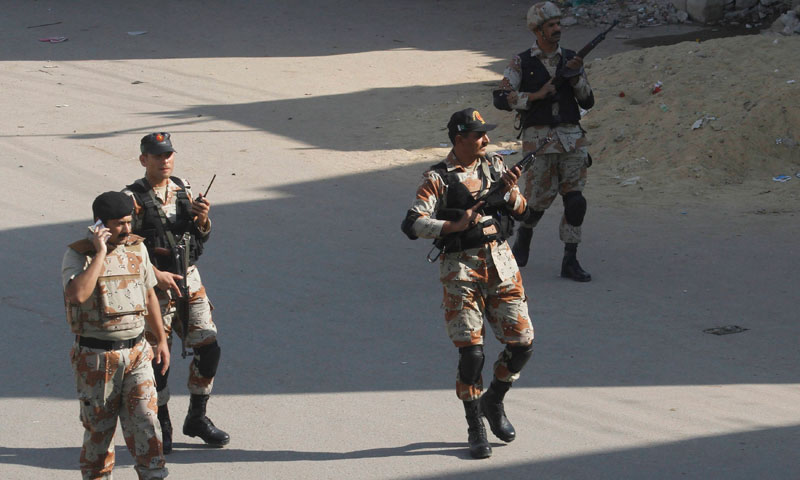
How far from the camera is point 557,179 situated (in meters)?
8.93

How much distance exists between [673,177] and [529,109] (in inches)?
156

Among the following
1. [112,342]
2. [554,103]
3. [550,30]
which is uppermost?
[550,30]

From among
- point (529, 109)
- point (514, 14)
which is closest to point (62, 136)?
point (529, 109)

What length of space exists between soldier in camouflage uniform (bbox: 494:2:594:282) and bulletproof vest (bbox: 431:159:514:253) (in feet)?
9.80

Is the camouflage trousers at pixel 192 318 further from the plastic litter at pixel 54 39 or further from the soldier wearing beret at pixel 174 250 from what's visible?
the plastic litter at pixel 54 39

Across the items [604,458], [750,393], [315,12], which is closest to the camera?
[604,458]

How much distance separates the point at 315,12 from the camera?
2458cm

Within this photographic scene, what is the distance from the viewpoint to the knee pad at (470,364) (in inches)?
217

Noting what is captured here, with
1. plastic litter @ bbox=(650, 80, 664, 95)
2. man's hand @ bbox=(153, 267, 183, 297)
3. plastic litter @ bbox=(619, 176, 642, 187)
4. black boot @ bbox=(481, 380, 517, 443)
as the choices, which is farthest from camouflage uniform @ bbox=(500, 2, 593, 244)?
plastic litter @ bbox=(650, 80, 664, 95)

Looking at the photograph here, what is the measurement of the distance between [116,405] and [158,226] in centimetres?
116

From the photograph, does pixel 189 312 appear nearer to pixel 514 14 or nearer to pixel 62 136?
pixel 62 136

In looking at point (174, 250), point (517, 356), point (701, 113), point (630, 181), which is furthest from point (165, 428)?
point (701, 113)

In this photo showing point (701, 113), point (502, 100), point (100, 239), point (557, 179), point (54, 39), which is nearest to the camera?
point (100, 239)

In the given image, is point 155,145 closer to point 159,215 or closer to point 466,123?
point 159,215
